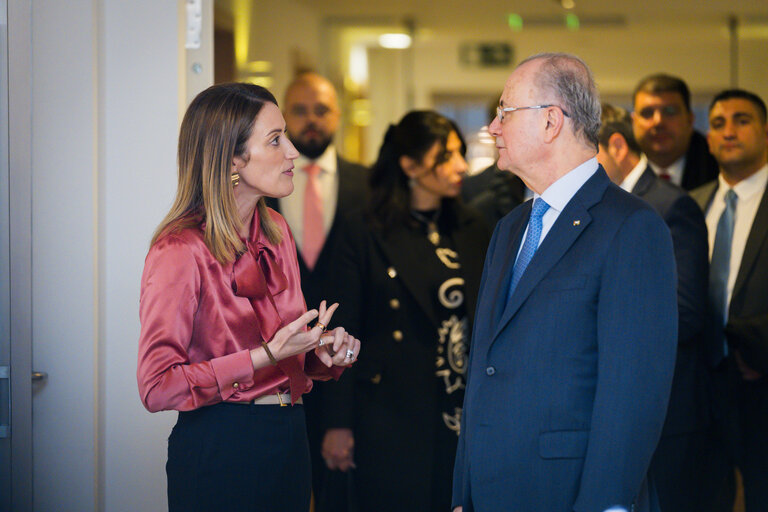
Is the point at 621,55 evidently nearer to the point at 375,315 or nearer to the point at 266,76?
the point at 266,76

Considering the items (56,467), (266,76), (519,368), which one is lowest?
(56,467)

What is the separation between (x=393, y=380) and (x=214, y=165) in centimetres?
169

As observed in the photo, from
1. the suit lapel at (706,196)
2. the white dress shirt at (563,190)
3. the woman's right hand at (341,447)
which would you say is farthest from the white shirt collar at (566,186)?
the suit lapel at (706,196)

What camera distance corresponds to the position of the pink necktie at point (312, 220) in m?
4.30

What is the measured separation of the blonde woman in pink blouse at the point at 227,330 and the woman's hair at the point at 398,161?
148 cm

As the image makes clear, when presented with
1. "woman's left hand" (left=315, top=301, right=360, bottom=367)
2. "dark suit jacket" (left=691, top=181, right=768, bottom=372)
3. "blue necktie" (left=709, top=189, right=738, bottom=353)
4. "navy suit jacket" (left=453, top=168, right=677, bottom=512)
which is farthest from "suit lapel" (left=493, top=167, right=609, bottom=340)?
"blue necktie" (left=709, top=189, right=738, bottom=353)

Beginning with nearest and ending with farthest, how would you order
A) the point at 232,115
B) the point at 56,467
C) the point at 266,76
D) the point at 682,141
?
1. the point at 232,115
2. the point at 56,467
3. the point at 682,141
4. the point at 266,76

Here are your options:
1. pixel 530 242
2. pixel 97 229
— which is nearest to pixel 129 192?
pixel 97 229

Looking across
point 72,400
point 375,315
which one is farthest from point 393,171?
point 72,400

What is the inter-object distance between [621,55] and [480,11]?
2.54 meters

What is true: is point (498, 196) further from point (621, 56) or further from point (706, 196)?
point (621, 56)

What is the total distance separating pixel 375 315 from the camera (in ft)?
12.3

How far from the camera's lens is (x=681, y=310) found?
3379 mm

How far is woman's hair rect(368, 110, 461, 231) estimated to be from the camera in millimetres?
3863
